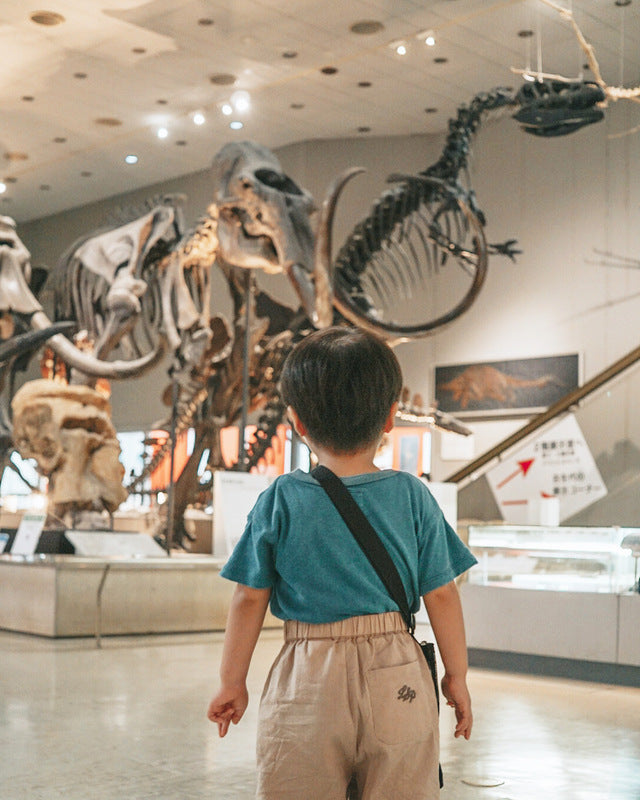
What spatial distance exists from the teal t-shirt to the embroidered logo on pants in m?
0.15

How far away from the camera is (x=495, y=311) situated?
540 inches

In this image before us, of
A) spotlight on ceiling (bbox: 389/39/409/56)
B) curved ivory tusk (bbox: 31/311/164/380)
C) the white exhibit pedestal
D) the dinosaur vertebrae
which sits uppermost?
spotlight on ceiling (bbox: 389/39/409/56)

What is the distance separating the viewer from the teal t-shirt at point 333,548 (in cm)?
202

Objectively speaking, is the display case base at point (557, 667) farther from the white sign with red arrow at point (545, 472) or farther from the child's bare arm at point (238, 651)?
the child's bare arm at point (238, 651)

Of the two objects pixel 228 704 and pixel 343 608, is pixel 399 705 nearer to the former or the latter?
pixel 343 608

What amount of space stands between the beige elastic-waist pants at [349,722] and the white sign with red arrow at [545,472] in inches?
278

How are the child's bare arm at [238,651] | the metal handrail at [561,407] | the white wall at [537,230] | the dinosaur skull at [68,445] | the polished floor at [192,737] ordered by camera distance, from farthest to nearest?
the white wall at [537,230] < the metal handrail at [561,407] < the dinosaur skull at [68,445] < the polished floor at [192,737] < the child's bare arm at [238,651]

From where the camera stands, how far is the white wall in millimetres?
12688

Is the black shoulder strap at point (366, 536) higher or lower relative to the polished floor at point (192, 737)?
higher

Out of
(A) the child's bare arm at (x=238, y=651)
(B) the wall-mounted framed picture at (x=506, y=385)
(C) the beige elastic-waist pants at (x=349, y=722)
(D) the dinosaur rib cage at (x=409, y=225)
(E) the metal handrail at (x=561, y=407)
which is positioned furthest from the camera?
(B) the wall-mounted framed picture at (x=506, y=385)

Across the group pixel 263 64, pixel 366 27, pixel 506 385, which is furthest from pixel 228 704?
pixel 506 385

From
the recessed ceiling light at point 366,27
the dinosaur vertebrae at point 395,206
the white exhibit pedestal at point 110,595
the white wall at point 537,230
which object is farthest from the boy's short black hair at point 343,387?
the white wall at point 537,230

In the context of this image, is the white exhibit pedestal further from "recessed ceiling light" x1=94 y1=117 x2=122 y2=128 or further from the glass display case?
"recessed ceiling light" x1=94 y1=117 x2=122 y2=128

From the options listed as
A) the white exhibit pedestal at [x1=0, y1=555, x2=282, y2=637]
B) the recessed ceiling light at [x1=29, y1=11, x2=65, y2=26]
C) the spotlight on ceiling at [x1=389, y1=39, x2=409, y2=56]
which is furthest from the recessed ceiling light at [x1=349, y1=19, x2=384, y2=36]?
the white exhibit pedestal at [x1=0, y1=555, x2=282, y2=637]
